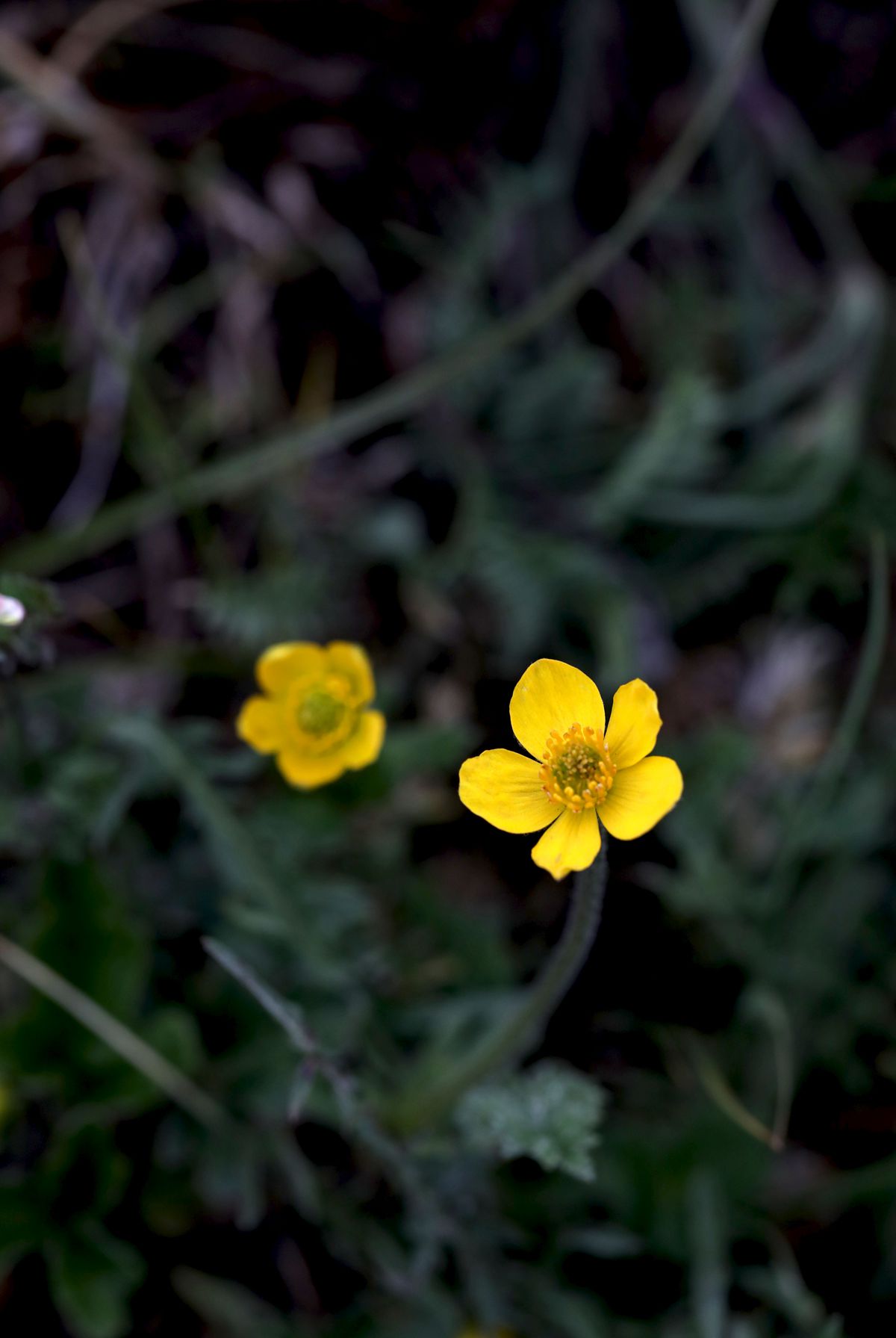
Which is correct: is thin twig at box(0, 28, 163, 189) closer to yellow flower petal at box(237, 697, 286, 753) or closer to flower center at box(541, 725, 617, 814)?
yellow flower petal at box(237, 697, 286, 753)

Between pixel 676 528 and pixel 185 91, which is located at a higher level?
pixel 185 91

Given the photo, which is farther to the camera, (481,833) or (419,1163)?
(481,833)

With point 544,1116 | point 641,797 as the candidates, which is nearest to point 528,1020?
point 544,1116

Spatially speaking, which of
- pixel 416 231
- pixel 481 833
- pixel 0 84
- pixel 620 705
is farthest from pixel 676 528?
pixel 0 84

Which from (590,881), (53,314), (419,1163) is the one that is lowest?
(419,1163)

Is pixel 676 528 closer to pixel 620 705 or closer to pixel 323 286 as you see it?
pixel 323 286

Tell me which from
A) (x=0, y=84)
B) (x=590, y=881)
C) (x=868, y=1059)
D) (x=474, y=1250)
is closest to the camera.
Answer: (x=590, y=881)

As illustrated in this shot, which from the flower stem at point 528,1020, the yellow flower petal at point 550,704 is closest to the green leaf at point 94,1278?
the flower stem at point 528,1020

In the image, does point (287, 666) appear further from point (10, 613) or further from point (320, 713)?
point (10, 613)
